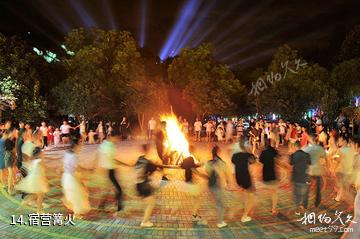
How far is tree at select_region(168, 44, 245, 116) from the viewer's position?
34406 millimetres

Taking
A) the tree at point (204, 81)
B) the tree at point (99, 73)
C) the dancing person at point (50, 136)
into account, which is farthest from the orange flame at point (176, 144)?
the tree at point (204, 81)

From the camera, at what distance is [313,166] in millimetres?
9203

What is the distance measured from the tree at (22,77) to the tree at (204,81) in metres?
13.7

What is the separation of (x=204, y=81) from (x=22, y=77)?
51.4ft

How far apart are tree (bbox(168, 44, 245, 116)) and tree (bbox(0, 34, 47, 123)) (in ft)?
44.9

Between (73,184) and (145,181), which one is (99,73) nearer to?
(73,184)

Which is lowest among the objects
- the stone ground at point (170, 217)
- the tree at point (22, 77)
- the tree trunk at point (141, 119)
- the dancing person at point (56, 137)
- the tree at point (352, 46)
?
the stone ground at point (170, 217)

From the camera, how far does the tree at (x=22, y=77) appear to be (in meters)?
26.0

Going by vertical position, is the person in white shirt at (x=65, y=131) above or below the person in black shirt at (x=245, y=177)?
above

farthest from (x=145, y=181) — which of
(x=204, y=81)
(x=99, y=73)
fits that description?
(x=204, y=81)

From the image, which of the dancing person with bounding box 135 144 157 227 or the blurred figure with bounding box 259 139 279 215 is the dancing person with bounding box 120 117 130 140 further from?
the dancing person with bounding box 135 144 157 227

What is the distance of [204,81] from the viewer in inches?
1364

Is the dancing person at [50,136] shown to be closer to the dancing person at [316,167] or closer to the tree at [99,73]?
the tree at [99,73]

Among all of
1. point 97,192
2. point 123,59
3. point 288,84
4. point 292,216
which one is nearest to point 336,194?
point 292,216
